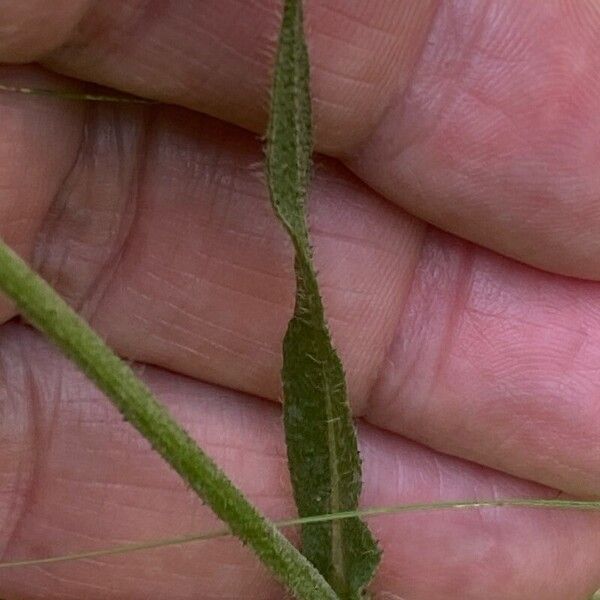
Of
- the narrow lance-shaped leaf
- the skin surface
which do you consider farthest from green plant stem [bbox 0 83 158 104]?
the narrow lance-shaped leaf

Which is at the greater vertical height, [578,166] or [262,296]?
[578,166]

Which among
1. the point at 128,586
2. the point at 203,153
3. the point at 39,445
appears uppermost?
the point at 203,153

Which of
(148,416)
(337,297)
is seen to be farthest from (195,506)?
(148,416)

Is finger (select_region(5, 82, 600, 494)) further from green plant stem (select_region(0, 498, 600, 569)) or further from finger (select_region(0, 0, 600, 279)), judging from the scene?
green plant stem (select_region(0, 498, 600, 569))

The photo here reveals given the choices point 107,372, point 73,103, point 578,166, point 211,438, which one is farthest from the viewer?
point 211,438

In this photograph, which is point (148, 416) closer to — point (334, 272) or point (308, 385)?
point (308, 385)

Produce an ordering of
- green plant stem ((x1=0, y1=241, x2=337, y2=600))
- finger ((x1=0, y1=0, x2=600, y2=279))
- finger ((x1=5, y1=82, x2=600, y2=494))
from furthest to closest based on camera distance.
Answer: finger ((x1=5, y1=82, x2=600, y2=494)) < finger ((x1=0, y1=0, x2=600, y2=279)) < green plant stem ((x1=0, y1=241, x2=337, y2=600))

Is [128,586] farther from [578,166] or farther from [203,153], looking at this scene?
[578,166]

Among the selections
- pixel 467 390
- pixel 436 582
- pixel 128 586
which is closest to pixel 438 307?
pixel 467 390
